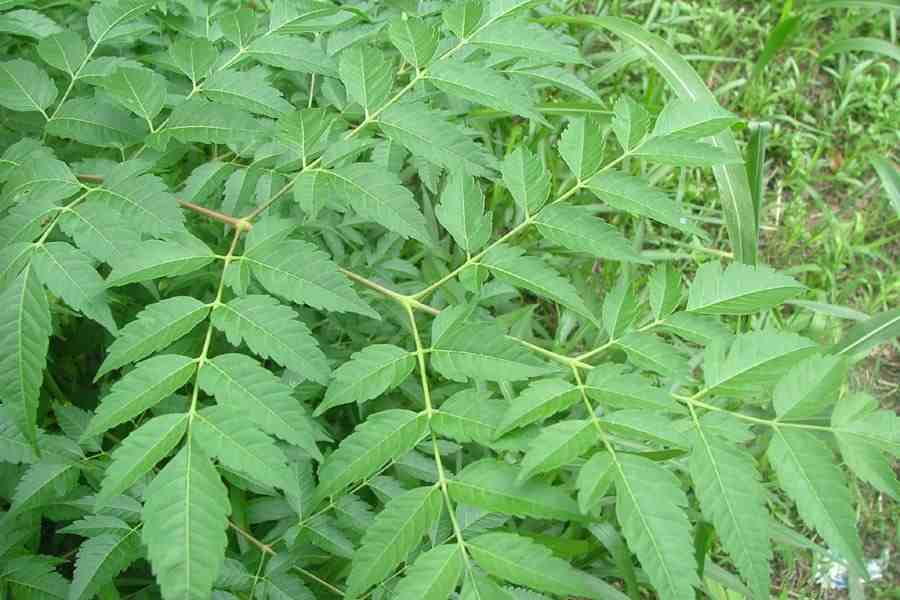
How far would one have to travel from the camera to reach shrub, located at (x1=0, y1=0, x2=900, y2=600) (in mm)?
1023

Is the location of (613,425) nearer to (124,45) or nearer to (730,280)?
(730,280)

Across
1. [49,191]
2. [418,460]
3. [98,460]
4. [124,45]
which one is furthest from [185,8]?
[418,460]

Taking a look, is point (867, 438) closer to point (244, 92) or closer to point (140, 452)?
point (140, 452)

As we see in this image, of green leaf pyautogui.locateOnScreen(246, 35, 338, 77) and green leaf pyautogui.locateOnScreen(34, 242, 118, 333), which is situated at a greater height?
green leaf pyautogui.locateOnScreen(246, 35, 338, 77)

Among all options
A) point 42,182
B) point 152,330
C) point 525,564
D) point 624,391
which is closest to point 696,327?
point 624,391

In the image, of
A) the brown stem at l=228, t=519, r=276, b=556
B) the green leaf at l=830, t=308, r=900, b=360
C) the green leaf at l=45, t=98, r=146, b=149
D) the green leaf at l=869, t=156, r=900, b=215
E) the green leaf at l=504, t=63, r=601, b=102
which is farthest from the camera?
the green leaf at l=869, t=156, r=900, b=215

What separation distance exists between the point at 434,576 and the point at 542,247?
4.20 feet

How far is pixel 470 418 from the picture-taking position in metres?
1.11

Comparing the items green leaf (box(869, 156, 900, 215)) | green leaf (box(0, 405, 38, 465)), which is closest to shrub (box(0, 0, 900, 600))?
green leaf (box(0, 405, 38, 465))

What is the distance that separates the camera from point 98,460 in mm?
1434

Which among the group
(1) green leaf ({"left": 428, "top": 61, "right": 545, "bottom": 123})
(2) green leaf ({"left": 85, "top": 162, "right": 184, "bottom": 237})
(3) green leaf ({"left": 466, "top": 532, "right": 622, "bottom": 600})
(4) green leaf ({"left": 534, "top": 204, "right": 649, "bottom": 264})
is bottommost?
(3) green leaf ({"left": 466, "top": 532, "right": 622, "bottom": 600})

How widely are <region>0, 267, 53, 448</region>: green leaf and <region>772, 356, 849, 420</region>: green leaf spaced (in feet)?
3.11

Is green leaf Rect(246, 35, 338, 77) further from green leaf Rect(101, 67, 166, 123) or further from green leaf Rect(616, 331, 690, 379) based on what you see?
green leaf Rect(616, 331, 690, 379)

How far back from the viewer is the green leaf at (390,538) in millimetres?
1042
